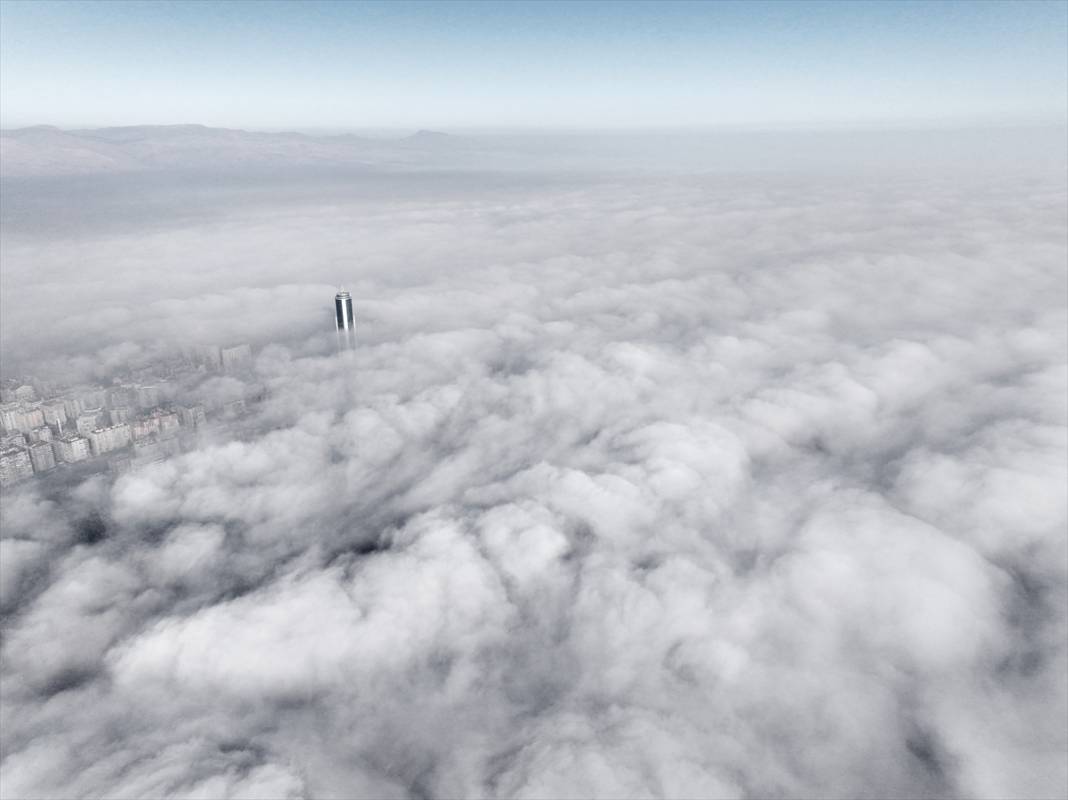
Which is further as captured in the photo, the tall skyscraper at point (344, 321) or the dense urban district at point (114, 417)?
the tall skyscraper at point (344, 321)

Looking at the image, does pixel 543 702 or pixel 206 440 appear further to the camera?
pixel 206 440

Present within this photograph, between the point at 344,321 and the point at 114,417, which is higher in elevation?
the point at 344,321

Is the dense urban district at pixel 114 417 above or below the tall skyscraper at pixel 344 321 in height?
below

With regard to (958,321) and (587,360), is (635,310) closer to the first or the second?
(587,360)

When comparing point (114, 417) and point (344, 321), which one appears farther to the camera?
point (344, 321)

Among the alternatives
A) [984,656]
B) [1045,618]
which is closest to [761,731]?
[984,656]
